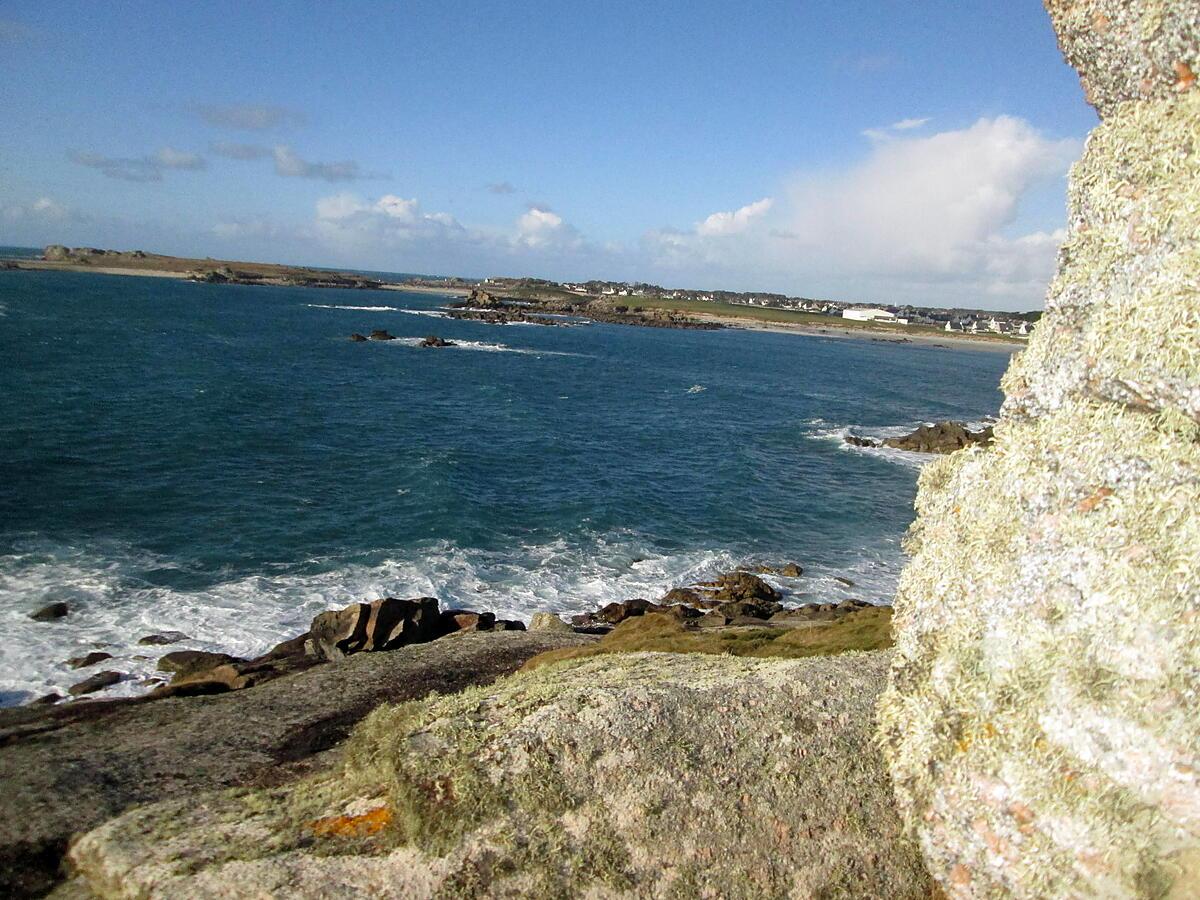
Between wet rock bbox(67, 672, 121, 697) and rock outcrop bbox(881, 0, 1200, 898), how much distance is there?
2121 centimetres

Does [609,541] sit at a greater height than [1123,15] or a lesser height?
lesser

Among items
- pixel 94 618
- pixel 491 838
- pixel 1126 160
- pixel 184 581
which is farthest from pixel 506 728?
pixel 184 581

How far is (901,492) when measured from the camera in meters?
48.6

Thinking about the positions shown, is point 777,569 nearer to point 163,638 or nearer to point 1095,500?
point 163,638

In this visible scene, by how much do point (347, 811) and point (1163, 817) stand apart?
9142mm

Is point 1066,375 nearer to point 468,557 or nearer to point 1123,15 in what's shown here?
point 1123,15

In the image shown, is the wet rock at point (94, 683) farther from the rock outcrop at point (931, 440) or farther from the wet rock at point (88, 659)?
the rock outcrop at point (931, 440)

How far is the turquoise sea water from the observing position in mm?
27922

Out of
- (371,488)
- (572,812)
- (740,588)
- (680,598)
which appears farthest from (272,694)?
(371,488)

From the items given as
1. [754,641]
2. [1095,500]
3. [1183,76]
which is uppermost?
[1183,76]

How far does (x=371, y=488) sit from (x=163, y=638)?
1736 centimetres

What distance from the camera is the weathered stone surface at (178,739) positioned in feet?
39.4

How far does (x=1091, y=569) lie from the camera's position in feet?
24.4

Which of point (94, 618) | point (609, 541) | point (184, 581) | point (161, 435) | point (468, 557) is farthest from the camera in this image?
point (161, 435)
